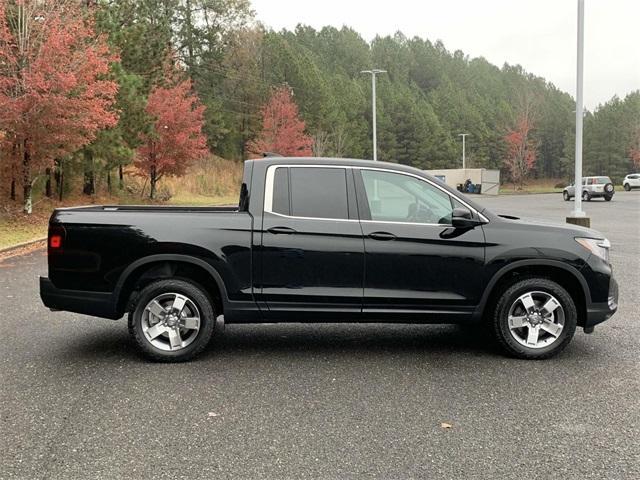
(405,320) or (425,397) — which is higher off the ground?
(405,320)

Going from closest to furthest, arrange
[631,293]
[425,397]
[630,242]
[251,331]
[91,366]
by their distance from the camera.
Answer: [425,397], [91,366], [251,331], [631,293], [630,242]

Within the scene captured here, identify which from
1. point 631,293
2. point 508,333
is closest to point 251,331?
point 508,333

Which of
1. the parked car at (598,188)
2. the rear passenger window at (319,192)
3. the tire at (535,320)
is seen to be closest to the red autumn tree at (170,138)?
the rear passenger window at (319,192)

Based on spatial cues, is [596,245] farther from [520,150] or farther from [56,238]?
[520,150]

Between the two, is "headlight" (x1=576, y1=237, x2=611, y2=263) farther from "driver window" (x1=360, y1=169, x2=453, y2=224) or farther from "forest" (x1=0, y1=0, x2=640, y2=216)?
"forest" (x1=0, y1=0, x2=640, y2=216)

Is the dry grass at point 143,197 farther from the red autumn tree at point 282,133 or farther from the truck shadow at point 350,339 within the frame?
the truck shadow at point 350,339

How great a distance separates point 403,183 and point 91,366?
3218mm

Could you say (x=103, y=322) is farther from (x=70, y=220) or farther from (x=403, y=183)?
(x=403, y=183)

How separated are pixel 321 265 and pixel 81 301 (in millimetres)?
2153

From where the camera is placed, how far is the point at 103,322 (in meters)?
6.83

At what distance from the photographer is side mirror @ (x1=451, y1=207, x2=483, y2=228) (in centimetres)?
513

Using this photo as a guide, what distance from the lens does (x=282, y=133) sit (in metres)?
44.0

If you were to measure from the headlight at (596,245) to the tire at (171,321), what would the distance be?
3418mm

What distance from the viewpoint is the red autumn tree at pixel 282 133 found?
144 ft
